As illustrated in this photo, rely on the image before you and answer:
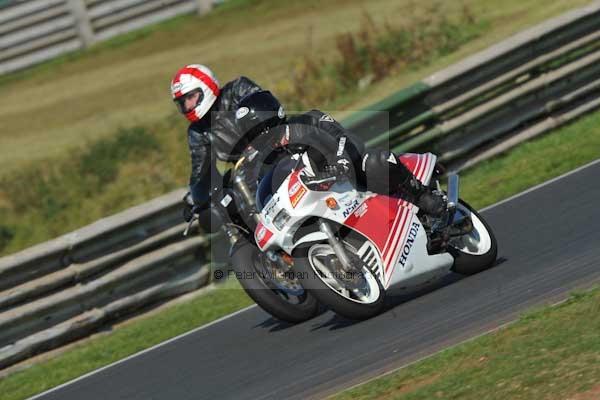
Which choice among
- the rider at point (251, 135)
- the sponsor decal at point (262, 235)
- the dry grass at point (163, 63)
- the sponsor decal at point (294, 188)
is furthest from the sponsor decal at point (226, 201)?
the dry grass at point (163, 63)

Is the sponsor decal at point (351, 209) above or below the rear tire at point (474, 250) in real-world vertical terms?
above

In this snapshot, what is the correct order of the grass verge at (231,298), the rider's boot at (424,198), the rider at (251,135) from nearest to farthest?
the rider at (251,135)
the rider's boot at (424,198)
the grass verge at (231,298)

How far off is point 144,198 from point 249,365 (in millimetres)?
6511

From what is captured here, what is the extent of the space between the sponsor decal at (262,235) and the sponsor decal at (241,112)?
34.2 inches

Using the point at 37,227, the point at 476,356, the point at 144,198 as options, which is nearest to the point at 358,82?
the point at 144,198

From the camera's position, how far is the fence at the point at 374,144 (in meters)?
9.87

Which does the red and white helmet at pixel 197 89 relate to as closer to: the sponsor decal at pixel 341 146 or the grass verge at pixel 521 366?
the sponsor decal at pixel 341 146

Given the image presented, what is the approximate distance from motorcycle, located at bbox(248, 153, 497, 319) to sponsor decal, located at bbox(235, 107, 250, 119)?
490 mm

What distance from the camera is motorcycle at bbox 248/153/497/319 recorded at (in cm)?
749

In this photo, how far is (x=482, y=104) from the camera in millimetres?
11664

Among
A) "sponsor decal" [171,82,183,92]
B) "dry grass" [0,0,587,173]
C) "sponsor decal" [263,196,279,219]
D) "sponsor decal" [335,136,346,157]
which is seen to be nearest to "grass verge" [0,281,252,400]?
"sponsor decal" [263,196,279,219]

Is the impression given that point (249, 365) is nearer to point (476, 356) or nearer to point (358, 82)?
point (476, 356)

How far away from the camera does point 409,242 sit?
305 inches

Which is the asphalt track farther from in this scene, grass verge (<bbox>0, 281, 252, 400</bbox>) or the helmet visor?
the helmet visor
